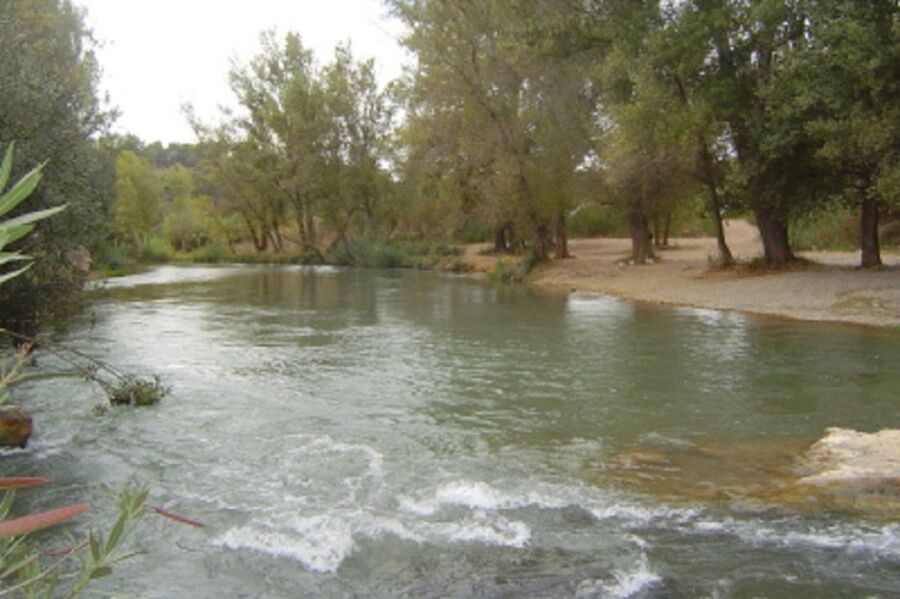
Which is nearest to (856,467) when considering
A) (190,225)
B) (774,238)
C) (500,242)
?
(774,238)

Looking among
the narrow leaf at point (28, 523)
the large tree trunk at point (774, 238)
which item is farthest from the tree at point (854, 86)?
the narrow leaf at point (28, 523)

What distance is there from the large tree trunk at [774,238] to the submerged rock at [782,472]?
1918 cm

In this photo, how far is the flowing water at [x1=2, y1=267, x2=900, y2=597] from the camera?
6.06 metres

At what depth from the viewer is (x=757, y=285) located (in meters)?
24.5

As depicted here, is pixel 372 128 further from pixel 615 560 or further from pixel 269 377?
pixel 615 560

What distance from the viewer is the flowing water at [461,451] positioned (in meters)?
6.06

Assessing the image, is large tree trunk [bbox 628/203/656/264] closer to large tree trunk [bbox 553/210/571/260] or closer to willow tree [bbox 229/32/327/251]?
large tree trunk [bbox 553/210/571/260]

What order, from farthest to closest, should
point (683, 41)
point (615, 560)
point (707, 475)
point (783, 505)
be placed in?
point (683, 41) → point (707, 475) → point (783, 505) → point (615, 560)

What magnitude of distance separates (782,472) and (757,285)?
1759 cm

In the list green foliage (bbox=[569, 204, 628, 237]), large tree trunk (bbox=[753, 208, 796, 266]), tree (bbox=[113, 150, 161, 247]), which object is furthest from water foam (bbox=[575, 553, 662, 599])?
tree (bbox=[113, 150, 161, 247])

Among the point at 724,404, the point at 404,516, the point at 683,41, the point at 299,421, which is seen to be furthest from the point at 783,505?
the point at 683,41

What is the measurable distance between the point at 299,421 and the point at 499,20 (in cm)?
2706

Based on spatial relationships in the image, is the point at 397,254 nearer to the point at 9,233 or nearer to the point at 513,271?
the point at 513,271

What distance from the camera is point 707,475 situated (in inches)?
321
